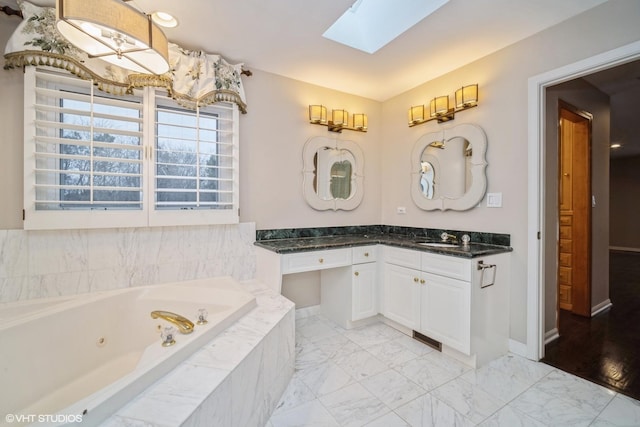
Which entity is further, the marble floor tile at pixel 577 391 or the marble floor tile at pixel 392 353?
the marble floor tile at pixel 392 353

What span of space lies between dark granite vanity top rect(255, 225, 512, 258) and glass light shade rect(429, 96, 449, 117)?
1144mm

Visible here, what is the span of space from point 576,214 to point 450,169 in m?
1.45

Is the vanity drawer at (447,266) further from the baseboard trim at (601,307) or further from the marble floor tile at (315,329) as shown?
the baseboard trim at (601,307)

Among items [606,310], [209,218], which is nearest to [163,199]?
[209,218]

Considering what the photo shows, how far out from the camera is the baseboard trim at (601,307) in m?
2.85

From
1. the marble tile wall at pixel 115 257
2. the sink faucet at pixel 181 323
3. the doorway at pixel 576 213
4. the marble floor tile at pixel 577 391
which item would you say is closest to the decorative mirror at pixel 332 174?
the marble tile wall at pixel 115 257

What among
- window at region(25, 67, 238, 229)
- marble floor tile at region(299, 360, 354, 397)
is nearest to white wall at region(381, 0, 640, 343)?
marble floor tile at region(299, 360, 354, 397)

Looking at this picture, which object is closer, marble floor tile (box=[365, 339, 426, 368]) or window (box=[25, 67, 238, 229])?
window (box=[25, 67, 238, 229])

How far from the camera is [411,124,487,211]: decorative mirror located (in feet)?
7.97

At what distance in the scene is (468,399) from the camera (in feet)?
5.48

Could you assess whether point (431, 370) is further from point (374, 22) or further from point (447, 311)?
point (374, 22)

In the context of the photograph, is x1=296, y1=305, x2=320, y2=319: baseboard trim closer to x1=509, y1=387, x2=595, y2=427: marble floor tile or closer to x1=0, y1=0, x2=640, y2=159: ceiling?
x1=509, y1=387, x2=595, y2=427: marble floor tile

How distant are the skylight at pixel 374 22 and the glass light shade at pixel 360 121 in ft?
2.77

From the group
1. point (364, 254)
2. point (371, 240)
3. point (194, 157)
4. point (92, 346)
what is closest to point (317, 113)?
point (194, 157)
